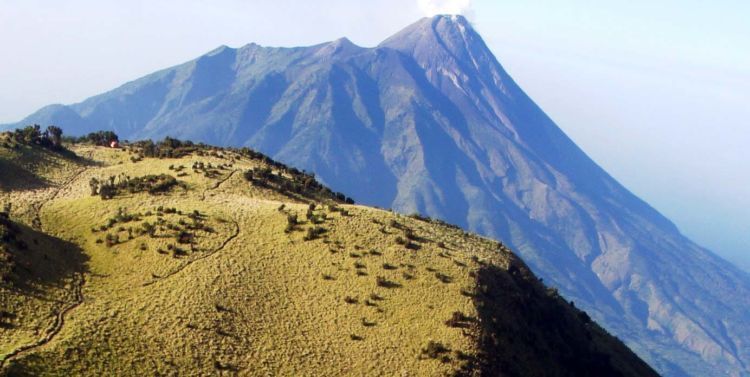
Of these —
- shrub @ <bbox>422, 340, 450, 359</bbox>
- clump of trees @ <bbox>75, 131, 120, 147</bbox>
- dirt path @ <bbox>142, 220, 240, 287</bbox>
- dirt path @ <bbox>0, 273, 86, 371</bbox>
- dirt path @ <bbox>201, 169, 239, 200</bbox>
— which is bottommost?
dirt path @ <bbox>0, 273, 86, 371</bbox>

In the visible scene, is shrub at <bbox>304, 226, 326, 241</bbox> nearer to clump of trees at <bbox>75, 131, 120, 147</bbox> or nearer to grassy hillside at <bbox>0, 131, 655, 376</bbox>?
grassy hillside at <bbox>0, 131, 655, 376</bbox>

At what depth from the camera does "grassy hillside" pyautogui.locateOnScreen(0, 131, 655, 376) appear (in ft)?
102

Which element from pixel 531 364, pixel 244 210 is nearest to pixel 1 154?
pixel 244 210

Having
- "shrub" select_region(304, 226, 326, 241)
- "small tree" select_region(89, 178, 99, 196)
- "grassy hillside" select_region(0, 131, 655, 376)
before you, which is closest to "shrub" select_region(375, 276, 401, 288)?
"grassy hillside" select_region(0, 131, 655, 376)

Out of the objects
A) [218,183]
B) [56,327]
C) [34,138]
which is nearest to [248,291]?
[56,327]

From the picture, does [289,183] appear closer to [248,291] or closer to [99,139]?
[248,291]

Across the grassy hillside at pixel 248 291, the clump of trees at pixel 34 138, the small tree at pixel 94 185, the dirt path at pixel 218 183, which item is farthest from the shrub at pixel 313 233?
the clump of trees at pixel 34 138

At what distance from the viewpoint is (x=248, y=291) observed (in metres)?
37.5

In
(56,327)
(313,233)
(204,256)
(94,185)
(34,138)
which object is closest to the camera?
(56,327)

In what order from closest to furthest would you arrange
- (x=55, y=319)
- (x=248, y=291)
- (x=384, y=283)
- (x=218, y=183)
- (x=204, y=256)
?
(x=55, y=319)
(x=248, y=291)
(x=204, y=256)
(x=384, y=283)
(x=218, y=183)

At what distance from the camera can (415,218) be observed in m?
57.0

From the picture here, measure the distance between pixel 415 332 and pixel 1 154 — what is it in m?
41.9

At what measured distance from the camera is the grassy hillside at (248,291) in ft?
102

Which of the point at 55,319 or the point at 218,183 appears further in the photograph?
the point at 218,183
